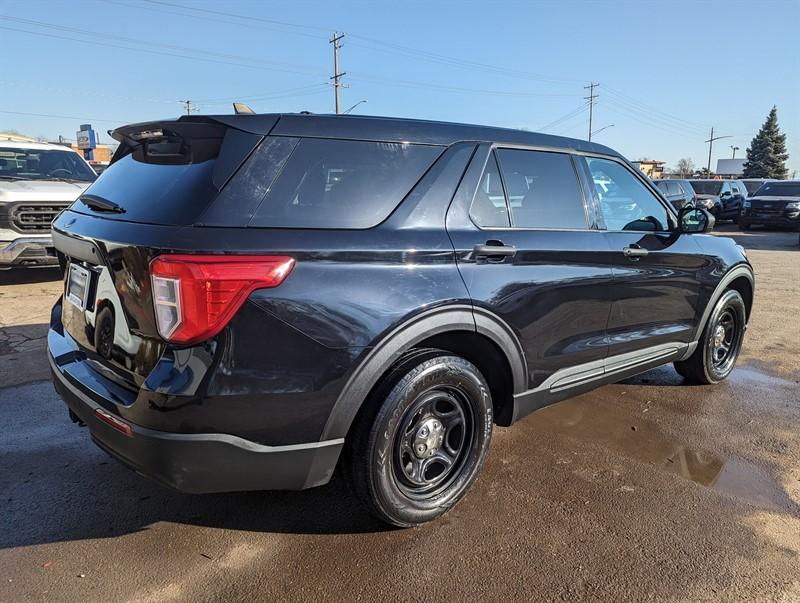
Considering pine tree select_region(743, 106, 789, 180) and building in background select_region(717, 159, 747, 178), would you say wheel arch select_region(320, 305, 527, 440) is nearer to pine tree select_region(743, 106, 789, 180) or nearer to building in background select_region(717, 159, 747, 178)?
pine tree select_region(743, 106, 789, 180)

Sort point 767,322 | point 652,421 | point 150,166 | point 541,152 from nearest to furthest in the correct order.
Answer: point 150,166 → point 541,152 → point 652,421 → point 767,322

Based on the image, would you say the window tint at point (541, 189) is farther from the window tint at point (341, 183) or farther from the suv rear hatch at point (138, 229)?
the suv rear hatch at point (138, 229)

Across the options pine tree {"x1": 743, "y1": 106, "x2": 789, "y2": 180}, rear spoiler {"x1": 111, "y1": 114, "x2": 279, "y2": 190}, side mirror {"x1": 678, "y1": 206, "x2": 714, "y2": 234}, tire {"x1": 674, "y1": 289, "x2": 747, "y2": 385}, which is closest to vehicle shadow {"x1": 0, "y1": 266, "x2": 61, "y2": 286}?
rear spoiler {"x1": 111, "y1": 114, "x2": 279, "y2": 190}

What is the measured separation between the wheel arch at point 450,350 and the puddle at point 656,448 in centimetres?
104

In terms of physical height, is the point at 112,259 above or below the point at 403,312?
above

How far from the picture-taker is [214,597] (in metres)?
2.25

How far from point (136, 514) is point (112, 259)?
4.27ft

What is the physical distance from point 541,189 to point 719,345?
2.62m

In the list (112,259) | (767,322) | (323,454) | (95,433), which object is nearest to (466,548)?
(323,454)

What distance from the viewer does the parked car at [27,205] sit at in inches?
284

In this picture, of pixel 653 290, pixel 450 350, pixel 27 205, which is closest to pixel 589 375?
pixel 653 290

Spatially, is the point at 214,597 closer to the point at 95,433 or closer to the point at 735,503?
the point at 95,433

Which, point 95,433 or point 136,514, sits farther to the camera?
point 136,514

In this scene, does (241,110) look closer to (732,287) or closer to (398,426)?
(398,426)
